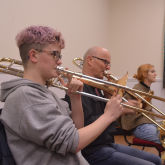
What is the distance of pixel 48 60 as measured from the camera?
1080 millimetres

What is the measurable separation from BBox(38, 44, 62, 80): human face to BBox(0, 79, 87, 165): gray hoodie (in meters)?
0.10

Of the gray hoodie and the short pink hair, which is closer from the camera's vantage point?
the gray hoodie

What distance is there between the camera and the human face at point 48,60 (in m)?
1.07

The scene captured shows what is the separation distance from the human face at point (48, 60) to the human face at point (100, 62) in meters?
0.85

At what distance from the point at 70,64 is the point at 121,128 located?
47.3 inches

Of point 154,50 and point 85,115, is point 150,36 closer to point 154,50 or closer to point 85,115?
point 154,50

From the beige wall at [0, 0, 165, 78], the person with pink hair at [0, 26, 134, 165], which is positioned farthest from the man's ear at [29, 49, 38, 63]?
the beige wall at [0, 0, 165, 78]

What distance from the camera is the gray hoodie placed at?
91 cm

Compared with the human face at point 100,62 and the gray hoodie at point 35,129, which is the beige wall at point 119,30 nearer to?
the human face at point 100,62

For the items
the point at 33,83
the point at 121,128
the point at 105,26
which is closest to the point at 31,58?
the point at 33,83

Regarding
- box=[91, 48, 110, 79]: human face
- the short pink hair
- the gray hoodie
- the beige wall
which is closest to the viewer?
the gray hoodie

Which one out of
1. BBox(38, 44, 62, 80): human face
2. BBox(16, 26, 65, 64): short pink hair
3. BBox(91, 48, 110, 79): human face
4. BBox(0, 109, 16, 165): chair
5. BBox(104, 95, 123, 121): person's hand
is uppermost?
BBox(16, 26, 65, 64): short pink hair

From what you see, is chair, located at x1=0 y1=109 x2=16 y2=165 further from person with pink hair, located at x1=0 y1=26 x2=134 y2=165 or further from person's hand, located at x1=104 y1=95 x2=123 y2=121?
person's hand, located at x1=104 y1=95 x2=123 y2=121

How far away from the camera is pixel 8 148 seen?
3.22 ft
